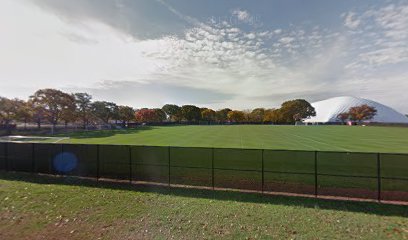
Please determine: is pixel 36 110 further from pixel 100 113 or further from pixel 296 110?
pixel 296 110

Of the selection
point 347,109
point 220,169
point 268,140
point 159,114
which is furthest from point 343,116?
point 220,169

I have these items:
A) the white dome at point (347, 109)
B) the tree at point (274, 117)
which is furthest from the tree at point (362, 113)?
the tree at point (274, 117)

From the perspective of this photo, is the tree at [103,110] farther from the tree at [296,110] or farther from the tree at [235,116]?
the tree at [296,110]

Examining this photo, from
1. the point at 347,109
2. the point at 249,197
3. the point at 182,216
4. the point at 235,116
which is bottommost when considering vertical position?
the point at 249,197

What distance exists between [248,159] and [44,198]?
495 inches

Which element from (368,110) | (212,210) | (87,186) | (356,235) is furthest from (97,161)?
(368,110)

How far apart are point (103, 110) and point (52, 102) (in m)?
34.6

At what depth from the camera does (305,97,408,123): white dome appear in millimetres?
163500

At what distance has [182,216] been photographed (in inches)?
319

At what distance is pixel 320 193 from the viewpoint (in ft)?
37.6

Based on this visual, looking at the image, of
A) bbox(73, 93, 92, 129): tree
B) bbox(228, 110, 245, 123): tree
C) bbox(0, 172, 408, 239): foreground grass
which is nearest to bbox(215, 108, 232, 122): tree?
bbox(228, 110, 245, 123): tree

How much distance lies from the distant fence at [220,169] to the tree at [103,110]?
257 ft

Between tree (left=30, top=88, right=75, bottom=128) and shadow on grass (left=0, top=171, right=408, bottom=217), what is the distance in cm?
5401

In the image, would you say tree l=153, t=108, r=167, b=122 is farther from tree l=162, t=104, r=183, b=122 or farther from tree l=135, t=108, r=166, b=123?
tree l=162, t=104, r=183, b=122
